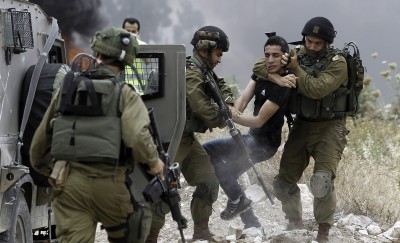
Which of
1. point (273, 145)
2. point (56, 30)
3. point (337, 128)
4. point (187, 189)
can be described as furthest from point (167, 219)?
point (56, 30)

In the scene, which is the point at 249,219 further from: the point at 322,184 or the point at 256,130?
the point at 322,184

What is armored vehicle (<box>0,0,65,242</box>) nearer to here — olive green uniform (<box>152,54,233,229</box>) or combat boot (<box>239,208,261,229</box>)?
olive green uniform (<box>152,54,233,229</box>)

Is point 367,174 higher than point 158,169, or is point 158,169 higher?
point 158,169

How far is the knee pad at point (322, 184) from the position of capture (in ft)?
24.2

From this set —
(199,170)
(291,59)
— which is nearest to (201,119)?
(199,170)

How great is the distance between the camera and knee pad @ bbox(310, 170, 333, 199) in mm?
7387

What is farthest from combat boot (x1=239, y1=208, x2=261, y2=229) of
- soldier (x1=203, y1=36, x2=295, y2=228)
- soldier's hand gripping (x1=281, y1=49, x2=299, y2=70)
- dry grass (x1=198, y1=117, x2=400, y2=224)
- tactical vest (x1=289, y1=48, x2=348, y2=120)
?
soldier's hand gripping (x1=281, y1=49, x2=299, y2=70)

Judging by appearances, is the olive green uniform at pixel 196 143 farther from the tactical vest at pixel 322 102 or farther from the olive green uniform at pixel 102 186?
the olive green uniform at pixel 102 186

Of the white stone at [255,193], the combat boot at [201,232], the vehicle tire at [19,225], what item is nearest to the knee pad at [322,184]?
the combat boot at [201,232]

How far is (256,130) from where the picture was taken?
25.6ft

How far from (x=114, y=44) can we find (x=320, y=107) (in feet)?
8.99

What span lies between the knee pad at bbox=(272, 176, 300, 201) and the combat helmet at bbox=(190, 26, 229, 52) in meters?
1.44

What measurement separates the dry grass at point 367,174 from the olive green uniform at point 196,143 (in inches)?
79.9

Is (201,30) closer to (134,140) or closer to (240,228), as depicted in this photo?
(240,228)
